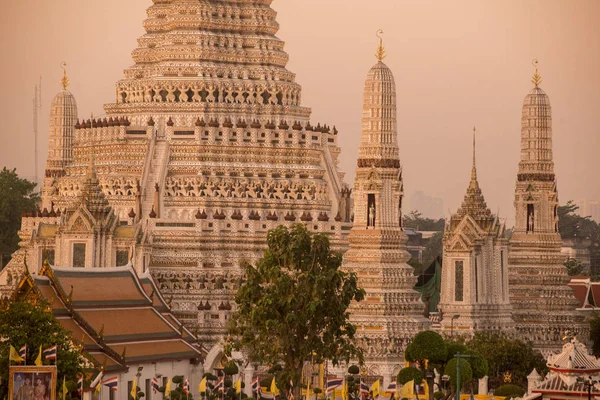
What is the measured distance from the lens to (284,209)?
320ft

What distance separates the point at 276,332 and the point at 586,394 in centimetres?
1119

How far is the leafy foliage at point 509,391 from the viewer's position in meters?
81.4

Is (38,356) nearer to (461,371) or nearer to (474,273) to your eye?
(461,371)

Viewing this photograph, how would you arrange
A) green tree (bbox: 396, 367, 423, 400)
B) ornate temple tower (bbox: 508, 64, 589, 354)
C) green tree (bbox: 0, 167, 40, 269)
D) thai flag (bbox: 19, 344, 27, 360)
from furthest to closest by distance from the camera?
green tree (bbox: 0, 167, 40, 269) < ornate temple tower (bbox: 508, 64, 589, 354) < green tree (bbox: 396, 367, 423, 400) < thai flag (bbox: 19, 344, 27, 360)

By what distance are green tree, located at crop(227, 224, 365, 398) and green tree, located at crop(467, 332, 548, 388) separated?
459 inches

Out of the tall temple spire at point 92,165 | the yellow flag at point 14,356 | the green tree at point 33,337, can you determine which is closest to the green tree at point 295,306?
the green tree at point 33,337

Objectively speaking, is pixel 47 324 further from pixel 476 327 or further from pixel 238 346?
pixel 476 327

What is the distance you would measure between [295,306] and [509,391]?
8363 millimetres

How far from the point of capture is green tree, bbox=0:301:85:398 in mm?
68750

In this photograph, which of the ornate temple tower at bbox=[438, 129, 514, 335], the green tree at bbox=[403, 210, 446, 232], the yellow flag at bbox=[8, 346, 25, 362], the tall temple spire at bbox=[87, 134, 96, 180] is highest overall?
the green tree at bbox=[403, 210, 446, 232]

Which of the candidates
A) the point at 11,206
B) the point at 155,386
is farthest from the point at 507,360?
the point at 11,206

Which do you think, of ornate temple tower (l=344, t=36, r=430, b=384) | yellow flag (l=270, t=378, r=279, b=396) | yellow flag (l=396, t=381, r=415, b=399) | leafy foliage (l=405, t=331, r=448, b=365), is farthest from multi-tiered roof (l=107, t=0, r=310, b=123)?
yellow flag (l=396, t=381, r=415, b=399)

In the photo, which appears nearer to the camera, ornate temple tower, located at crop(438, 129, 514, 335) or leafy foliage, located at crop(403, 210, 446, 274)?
ornate temple tower, located at crop(438, 129, 514, 335)

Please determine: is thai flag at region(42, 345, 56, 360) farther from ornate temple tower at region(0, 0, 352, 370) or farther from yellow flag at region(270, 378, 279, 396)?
ornate temple tower at region(0, 0, 352, 370)
